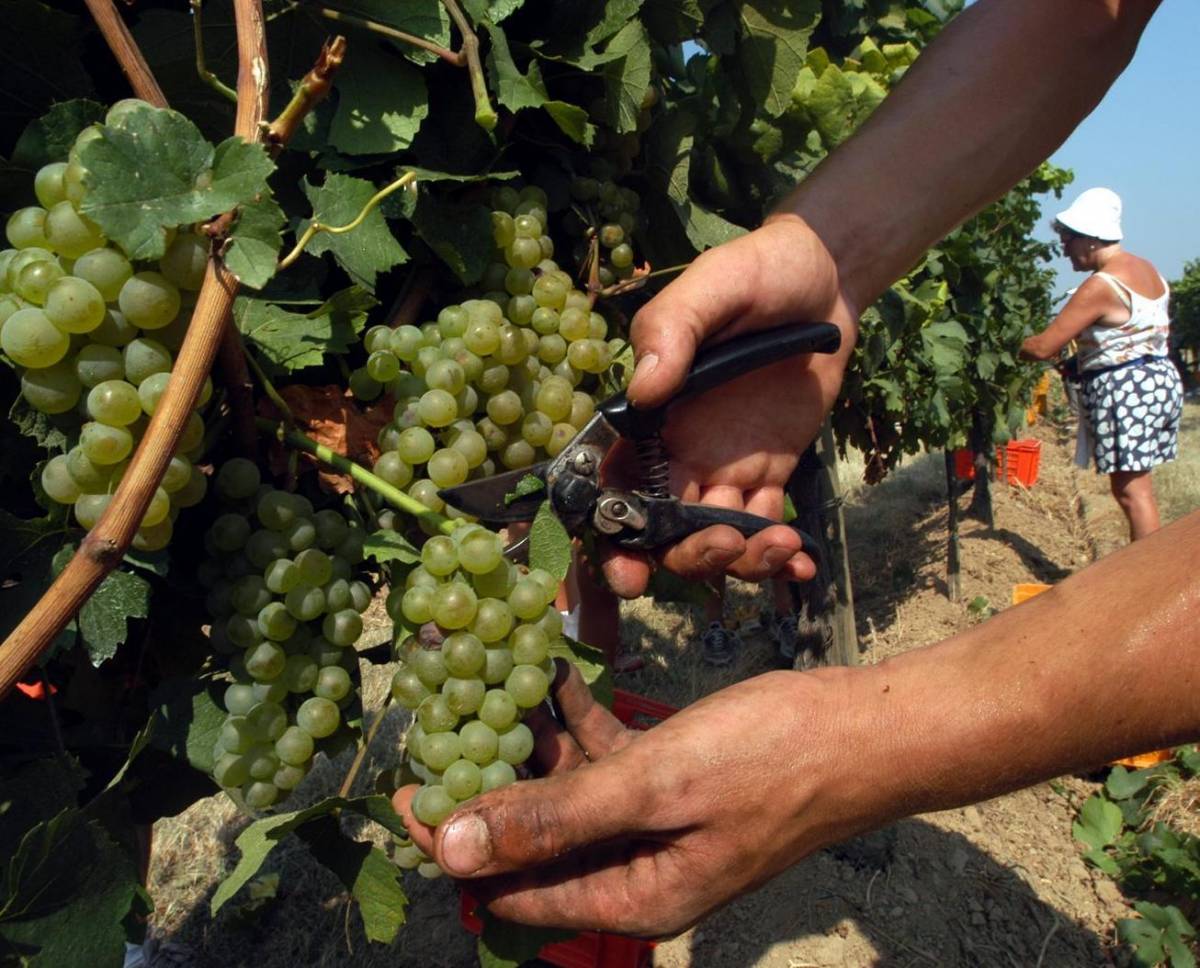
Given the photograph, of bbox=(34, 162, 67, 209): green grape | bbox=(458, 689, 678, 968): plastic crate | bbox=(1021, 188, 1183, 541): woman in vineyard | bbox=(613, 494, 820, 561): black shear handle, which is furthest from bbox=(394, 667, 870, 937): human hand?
bbox=(1021, 188, 1183, 541): woman in vineyard

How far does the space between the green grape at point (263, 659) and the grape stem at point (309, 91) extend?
1.95ft

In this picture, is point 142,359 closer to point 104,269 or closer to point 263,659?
point 104,269

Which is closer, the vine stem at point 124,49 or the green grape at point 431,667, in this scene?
the vine stem at point 124,49

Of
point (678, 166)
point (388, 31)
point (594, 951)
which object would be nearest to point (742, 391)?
point (678, 166)

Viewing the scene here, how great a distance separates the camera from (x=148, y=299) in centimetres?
93

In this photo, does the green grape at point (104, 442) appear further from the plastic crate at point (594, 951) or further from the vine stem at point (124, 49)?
the plastic crate at point (594, 951)

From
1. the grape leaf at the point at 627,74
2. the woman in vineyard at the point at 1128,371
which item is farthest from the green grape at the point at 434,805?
the woman in vineyard at the point at 1128,371

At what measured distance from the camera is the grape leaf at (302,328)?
120 centimetres

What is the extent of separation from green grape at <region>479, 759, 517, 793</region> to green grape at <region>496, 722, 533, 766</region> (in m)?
0.01

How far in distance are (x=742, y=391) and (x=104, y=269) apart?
131cm

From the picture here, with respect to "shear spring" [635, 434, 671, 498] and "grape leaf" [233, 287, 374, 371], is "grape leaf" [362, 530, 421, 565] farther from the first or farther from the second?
"shear spring" [635, 434, 671, 498]

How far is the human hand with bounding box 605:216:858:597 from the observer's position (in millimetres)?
1565

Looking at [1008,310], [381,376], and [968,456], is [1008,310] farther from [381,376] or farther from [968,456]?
[381,376]

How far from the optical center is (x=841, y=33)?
10.4 ft
